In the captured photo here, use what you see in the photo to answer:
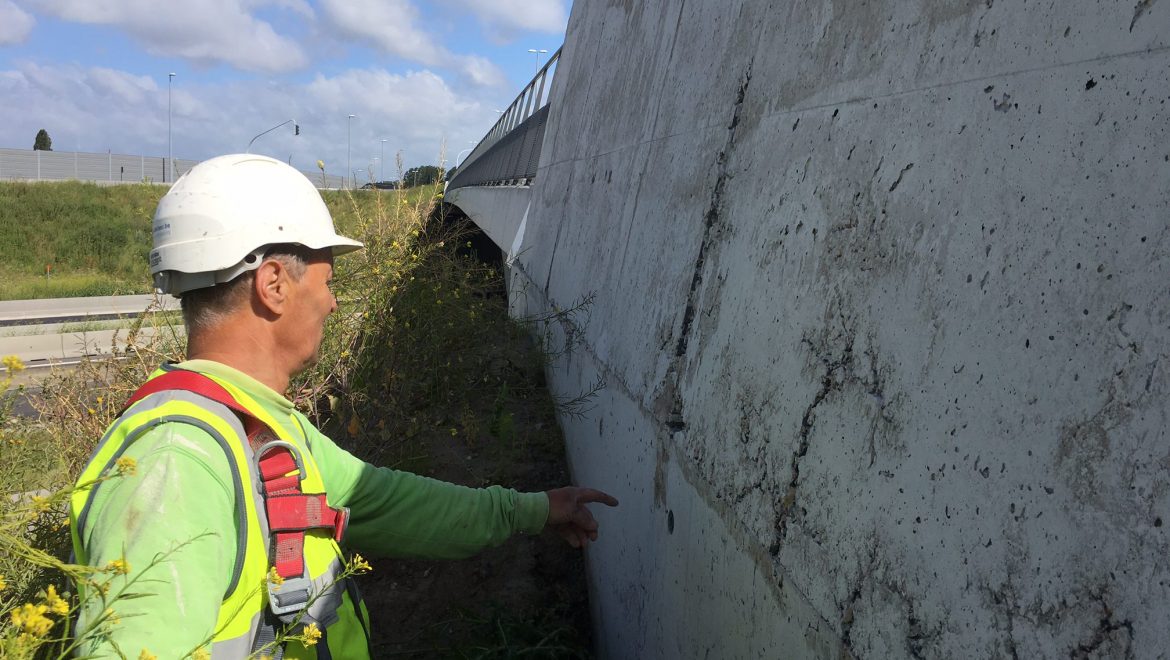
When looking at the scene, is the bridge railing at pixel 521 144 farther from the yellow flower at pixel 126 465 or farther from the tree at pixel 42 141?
the tree at pixel 42 141

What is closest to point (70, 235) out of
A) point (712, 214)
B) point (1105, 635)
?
point (712, 214)

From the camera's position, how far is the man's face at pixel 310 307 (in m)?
2.23

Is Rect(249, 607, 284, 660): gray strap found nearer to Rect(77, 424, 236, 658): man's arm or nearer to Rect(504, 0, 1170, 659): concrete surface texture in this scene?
Rect(77, 424, 236, 658): man's arm

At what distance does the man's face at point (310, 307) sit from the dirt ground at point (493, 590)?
1.53 meters

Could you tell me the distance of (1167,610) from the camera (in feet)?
3.14

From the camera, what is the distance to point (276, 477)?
1938mm

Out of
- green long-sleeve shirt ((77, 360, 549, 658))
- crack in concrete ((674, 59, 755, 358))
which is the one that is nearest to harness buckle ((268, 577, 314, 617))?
green long-sleeve shirt ((77, 360, 549, 658))

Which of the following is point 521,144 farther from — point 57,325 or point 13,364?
point 57,325

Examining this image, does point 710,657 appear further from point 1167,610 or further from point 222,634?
point 1167,610

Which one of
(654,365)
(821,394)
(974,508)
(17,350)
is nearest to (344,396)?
(654,365)

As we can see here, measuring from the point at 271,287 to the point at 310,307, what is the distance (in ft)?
0.36

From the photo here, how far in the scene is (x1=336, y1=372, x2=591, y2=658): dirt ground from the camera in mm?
3775

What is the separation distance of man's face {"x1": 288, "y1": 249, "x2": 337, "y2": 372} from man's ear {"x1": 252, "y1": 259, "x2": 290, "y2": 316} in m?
0.03

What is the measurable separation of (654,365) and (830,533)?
4.43 ft
